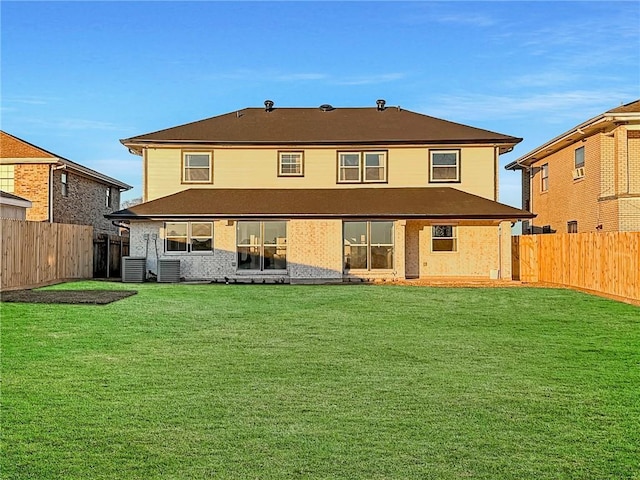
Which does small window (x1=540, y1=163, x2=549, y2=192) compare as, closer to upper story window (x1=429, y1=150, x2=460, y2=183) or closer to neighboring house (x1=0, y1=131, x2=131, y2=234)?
upper story window (x1=429, y1=150, x2=460, y2=183)

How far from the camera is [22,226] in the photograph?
57.1 ft

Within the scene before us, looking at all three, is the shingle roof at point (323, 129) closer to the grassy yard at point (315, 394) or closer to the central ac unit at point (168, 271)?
the central ac unit at point (168, 271)

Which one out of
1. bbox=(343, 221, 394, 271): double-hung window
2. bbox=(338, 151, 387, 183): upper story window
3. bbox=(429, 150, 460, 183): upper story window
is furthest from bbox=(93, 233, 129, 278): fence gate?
bbox=(429, 150, 460, 183): upper story window

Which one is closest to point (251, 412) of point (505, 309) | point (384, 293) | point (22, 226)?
point (505, 309)

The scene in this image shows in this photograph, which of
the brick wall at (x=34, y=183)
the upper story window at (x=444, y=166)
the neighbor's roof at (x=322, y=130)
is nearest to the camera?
the neighbor's roof at (x=322, y=130)

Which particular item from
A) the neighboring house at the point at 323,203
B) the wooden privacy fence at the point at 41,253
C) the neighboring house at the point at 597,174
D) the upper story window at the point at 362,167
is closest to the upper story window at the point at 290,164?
the neighboring house at the point at 323,203

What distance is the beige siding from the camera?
24.8m

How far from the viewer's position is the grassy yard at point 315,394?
538cm

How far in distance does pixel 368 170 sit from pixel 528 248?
7.21 m

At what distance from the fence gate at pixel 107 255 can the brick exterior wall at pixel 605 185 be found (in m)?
19.8

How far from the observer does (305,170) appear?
82.6 feet

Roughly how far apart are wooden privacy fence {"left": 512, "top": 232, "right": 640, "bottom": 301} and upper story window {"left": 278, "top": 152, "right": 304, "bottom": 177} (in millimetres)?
9641

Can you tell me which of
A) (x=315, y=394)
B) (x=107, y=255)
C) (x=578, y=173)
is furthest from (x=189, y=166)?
(x=315, y=394)

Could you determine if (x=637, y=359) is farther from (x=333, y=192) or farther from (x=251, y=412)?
(x=333, y=192)
